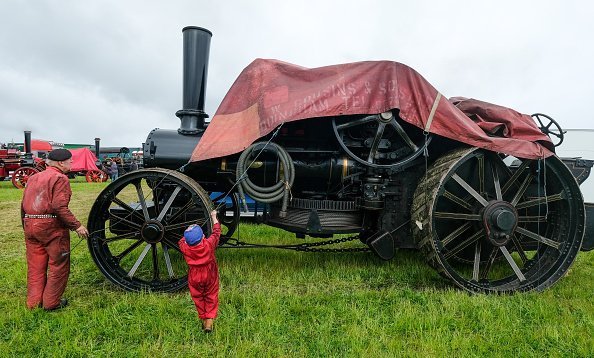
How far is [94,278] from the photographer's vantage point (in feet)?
13.9

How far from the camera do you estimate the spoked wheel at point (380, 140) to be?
12.6 ft

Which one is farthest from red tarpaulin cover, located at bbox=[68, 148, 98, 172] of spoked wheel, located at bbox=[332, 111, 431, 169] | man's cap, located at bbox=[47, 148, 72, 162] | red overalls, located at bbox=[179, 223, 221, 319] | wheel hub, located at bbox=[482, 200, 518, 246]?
wheel hub, located at bbox=[482, 200, 518, 246]

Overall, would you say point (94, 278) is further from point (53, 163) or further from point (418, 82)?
point (418, 82)

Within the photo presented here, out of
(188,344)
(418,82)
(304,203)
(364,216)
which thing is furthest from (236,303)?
(418,82)

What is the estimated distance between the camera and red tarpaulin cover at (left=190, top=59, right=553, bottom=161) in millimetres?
3756

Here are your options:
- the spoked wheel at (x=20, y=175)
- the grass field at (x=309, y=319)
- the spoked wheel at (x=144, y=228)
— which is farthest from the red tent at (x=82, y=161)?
the spoked wheel at (x=144, y=228)

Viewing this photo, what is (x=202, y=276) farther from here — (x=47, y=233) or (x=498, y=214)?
(x=498, y=214)

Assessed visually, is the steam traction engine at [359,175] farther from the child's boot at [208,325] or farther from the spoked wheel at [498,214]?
the child's boot at [208,325]

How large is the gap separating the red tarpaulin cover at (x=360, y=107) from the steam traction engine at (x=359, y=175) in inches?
0.5

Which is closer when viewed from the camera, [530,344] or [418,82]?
[530,344]

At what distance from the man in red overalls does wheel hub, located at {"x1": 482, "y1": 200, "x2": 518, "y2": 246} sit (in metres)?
4.07

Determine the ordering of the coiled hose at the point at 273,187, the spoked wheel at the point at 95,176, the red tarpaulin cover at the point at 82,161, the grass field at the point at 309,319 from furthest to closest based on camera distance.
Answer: the spoked wheel at the point at 95,176
the red tarpaulin cover at the point at 82,161
the coiled hose at the point at 273,187
the grass field at the point at 309,319

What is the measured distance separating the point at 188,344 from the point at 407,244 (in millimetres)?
2673

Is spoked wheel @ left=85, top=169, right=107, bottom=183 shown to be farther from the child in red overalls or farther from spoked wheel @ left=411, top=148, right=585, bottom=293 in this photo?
spoked wheel @ left=411, top=148, right=585, bottom=293
